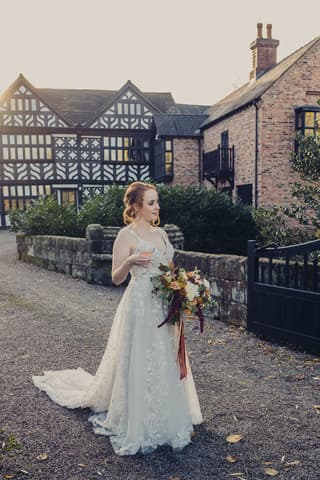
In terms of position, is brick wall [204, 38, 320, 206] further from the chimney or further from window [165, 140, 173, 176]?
window [165, 140, 173, 176]

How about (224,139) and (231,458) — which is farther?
(224,139)

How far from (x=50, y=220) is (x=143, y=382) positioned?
11305 millimetres

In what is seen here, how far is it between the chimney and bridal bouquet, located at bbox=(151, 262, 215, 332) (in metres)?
22.0

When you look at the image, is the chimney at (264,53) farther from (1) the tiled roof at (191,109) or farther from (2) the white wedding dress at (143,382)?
(2) the white wedding dress at (143,382)

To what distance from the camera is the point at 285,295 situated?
5.48m

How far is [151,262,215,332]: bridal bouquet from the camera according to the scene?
3303 millimetres

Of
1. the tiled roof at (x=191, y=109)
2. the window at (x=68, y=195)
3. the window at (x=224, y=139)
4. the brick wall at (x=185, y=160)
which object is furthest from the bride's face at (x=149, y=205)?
the tiled roof at (x=191, y=109)

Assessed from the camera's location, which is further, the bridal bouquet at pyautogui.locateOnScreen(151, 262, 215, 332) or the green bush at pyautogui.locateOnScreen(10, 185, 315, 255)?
the green bush at pyautogui.locateOnScreen(10, 185, 315, 255)

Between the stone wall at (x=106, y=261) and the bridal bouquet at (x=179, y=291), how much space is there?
9.98ft

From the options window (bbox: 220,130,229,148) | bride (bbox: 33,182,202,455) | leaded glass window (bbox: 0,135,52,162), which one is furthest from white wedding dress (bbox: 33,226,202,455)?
leaded glass window (bbox: 0,135,52,162)

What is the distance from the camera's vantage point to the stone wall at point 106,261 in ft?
21.4

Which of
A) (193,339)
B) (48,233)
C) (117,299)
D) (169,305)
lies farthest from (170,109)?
(169,305)

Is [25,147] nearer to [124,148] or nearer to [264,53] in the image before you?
[124,148]

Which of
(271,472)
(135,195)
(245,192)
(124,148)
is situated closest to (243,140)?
(245,192)
